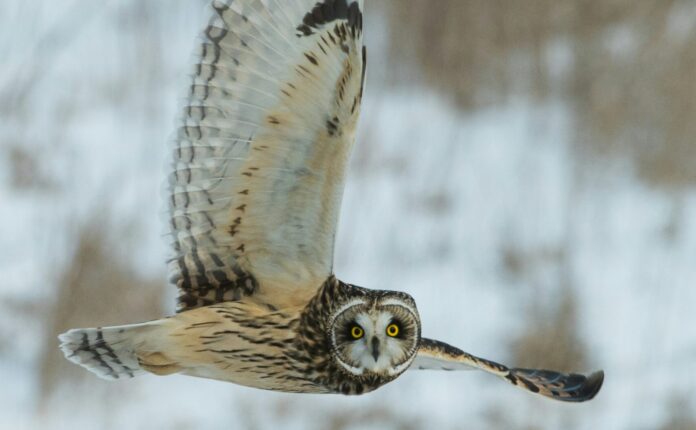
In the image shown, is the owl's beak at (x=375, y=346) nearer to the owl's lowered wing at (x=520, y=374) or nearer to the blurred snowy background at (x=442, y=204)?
the owl's lowered wing at (x=520, y=374)

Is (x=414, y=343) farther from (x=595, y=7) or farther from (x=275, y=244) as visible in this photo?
(x=595, y=7)

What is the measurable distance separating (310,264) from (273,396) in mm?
3507

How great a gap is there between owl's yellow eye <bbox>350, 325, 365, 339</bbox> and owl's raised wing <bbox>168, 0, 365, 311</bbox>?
0.49ft

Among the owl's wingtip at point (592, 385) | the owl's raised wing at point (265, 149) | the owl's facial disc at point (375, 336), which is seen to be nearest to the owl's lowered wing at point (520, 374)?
the owl's wingtip at point (592, 385)

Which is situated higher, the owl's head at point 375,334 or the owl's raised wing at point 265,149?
the owl's raised wing at point 265,149

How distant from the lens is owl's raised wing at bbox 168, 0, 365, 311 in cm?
254

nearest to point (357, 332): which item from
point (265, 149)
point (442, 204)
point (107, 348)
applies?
point (265, 149)

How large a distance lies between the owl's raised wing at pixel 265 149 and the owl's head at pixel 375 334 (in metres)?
0.13

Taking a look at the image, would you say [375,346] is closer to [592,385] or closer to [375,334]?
[375,334]

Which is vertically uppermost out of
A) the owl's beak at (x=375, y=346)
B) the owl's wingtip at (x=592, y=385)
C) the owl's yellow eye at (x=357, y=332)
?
the owl's yellow eye at (x=357, y=332)

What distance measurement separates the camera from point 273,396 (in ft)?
20.2

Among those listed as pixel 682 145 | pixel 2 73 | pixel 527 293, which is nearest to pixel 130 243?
pixel 2 73

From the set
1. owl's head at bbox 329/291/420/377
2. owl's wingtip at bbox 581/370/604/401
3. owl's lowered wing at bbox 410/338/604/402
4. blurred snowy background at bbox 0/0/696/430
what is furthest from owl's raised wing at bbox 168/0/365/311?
blurred snowy background at bbox 0/0/696/430

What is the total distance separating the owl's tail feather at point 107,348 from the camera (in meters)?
2.86
